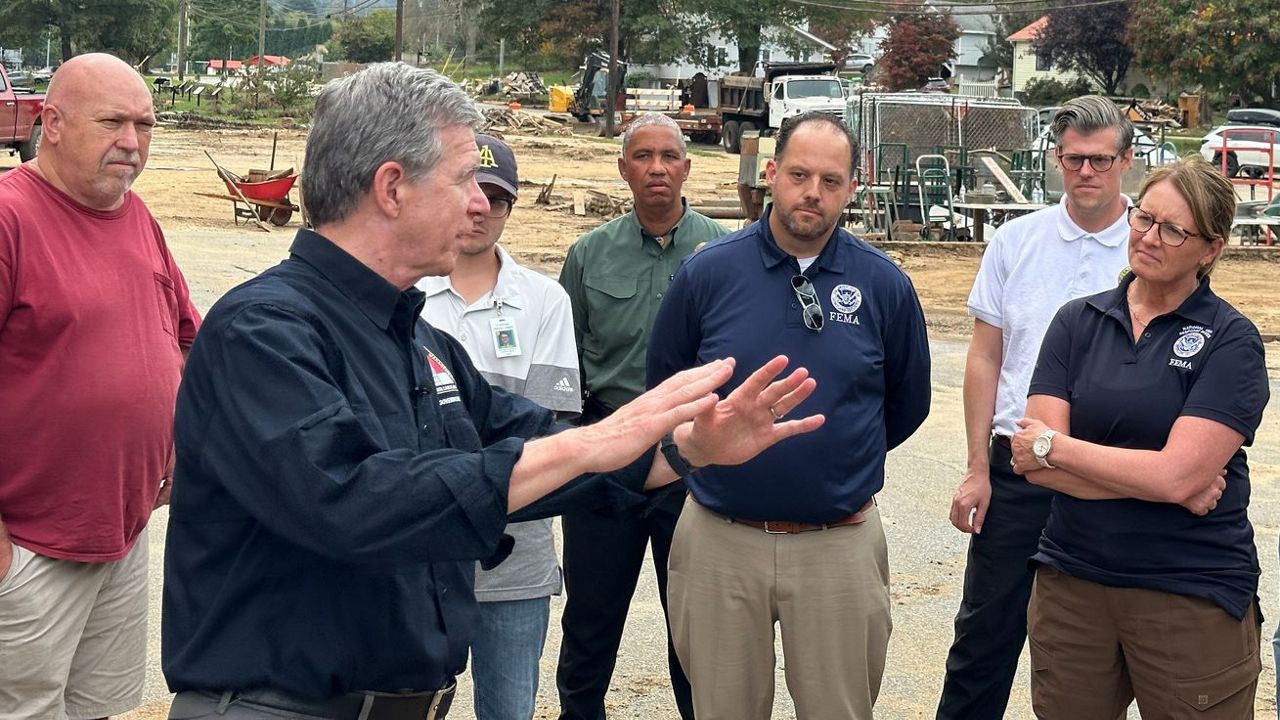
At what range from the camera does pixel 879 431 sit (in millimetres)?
4180

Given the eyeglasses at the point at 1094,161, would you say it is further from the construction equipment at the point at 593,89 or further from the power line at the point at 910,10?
the power line at the point at 910,10

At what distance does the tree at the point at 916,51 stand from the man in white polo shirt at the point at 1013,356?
65648 millimetres

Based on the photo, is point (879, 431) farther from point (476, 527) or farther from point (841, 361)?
point (476, 527)

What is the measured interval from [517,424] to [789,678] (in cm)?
165

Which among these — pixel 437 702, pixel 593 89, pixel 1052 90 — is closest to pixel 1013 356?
pixel 437 702

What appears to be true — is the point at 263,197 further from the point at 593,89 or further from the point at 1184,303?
the point at 593,89

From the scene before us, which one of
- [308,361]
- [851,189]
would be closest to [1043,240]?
[851,189]

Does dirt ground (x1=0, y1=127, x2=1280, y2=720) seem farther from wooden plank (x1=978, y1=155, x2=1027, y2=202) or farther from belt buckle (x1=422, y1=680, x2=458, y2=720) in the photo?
belt buckle (x1=422, y1=680, x2=458, y2=720)

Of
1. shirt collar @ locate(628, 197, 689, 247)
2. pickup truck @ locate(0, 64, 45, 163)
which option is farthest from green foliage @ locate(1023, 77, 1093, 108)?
shirt collar @ locate(628, 197, 689, 247)

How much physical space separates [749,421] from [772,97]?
3681 cm

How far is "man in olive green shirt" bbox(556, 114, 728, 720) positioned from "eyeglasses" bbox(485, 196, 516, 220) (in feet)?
2.52

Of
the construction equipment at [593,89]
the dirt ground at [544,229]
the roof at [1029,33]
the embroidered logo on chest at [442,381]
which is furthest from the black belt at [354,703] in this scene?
the roof at [1029,33]

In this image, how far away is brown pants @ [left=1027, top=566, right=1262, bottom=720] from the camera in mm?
3701

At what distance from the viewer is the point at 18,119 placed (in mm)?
25391
